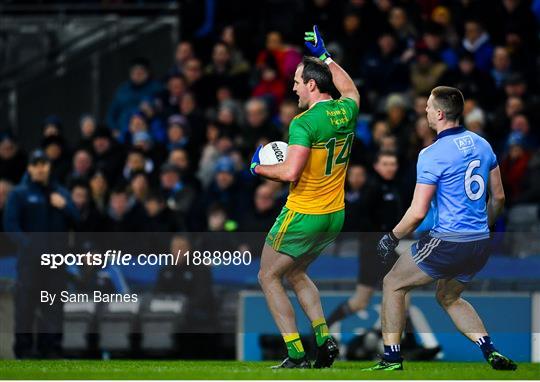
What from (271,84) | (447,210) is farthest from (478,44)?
(447,210)

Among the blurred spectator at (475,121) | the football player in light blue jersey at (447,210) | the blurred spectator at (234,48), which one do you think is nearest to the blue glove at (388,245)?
the football player in light blue jersey at (447,210)

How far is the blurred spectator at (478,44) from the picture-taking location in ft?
66.2

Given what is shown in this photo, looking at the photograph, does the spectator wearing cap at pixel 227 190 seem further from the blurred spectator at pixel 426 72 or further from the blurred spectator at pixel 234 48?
the blurred spectator at pixel 234 48

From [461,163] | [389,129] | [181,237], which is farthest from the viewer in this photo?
[389,129]

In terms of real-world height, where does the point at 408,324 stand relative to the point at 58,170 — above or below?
below

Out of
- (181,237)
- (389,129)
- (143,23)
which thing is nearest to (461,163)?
(181,237)

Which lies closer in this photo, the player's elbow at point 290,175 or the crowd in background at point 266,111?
the player's elbow at point 290,175

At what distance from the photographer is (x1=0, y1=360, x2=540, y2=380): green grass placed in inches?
460

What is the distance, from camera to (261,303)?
1541cm

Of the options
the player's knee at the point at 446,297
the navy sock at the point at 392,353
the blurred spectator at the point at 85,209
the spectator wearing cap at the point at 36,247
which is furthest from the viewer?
the blurred spectator at the point at 85,209

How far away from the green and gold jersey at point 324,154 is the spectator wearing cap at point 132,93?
9.38 metres

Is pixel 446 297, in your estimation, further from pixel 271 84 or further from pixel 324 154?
pixel 271 84

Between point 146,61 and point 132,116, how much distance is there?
0.99 metres

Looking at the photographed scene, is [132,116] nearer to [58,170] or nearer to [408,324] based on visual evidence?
[58,170]
